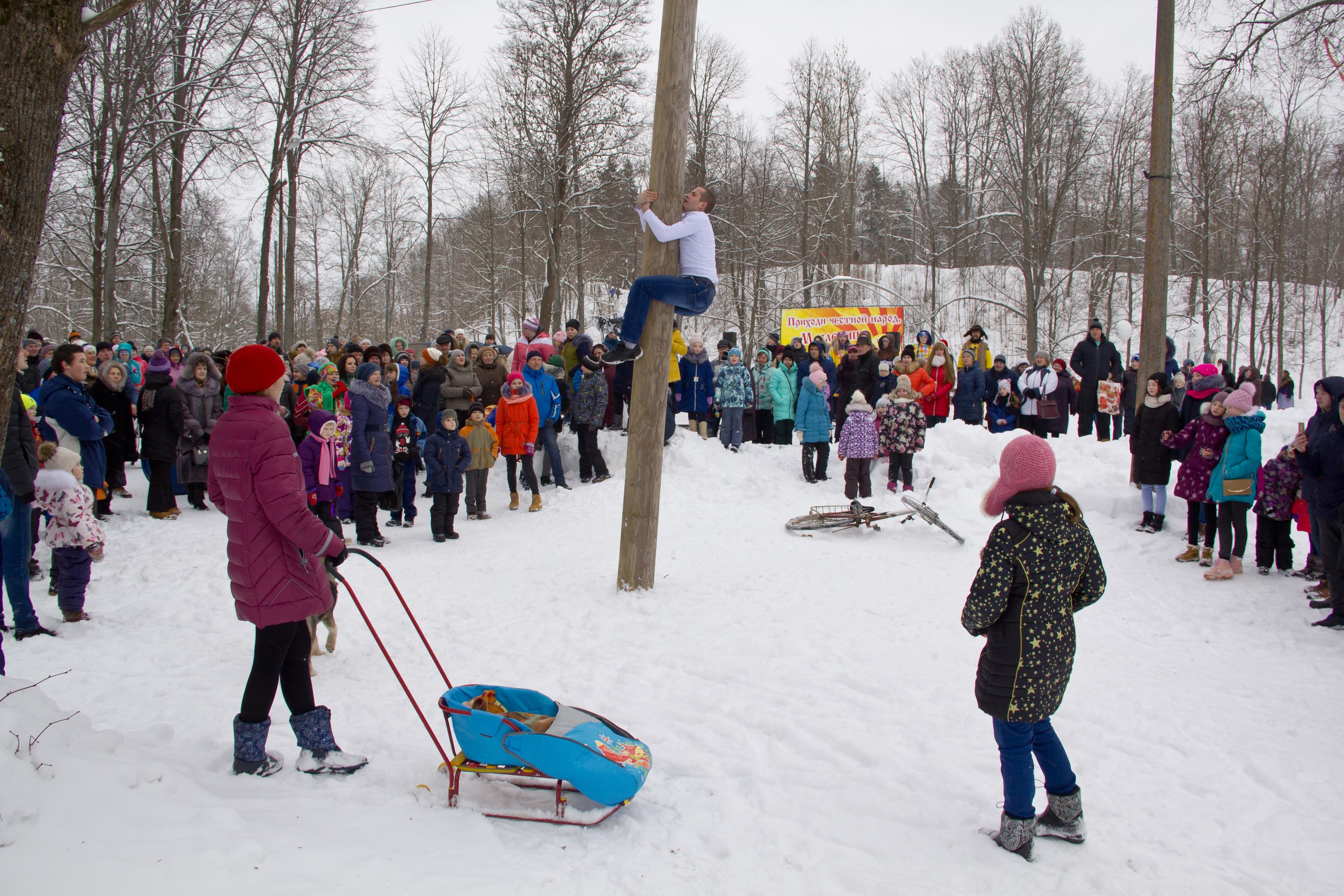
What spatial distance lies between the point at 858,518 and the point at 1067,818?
5.91 meters

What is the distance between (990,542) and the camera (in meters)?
3.34

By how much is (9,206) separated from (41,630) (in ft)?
15.1

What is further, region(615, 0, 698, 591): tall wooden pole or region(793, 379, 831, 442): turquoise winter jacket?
region(793, 379, 831, 442): turquoise winter jacket

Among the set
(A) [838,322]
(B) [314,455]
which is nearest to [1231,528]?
(B) [314,455]

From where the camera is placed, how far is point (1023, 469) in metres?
3.32

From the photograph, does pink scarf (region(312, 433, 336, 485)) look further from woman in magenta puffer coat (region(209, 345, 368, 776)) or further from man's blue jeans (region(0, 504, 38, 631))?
woman in magenta puffer coat (region(209, 345, 368, 776))

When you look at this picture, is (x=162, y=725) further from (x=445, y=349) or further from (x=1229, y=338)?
(x=1229, y=338)

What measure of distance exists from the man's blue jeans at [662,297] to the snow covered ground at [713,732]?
7.87 feet

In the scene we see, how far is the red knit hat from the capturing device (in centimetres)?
358

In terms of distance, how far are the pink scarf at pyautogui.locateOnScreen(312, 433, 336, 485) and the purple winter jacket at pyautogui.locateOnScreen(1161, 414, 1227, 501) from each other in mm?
8954

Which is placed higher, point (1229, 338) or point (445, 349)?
point (1229, 338)

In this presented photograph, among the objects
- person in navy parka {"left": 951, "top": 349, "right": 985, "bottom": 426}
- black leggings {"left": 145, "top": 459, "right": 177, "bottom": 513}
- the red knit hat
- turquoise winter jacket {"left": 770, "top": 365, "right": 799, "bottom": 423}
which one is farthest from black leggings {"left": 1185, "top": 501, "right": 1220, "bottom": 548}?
Result: black leggings {"left": 145, "top": 459, "right": 177, "bottom": 513}

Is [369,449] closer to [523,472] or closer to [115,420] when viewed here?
[523,472]

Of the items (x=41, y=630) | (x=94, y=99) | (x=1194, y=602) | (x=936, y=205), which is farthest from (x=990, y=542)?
(x=936, y=205)
